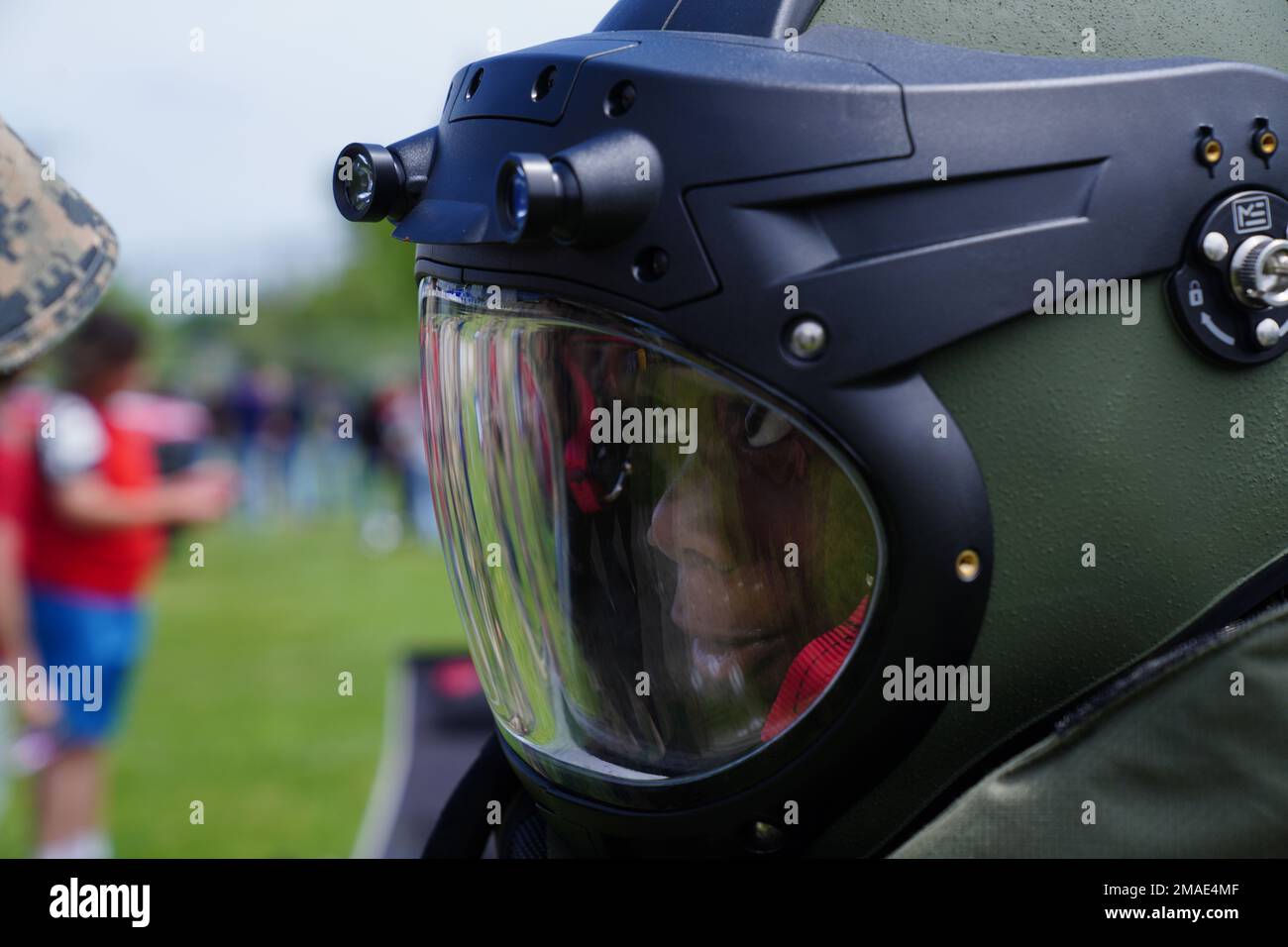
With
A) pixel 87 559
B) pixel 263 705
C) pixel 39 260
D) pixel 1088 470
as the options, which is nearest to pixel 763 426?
pixel 1088 470

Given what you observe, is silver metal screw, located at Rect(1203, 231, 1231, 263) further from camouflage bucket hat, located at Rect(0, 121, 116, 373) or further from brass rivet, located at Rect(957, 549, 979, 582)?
camouflage bucket hat, located at Rect(0, 121, 116, 373)

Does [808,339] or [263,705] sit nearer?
[808,339]

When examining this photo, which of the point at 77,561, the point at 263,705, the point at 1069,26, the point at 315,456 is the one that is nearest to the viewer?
the point at 1069,26

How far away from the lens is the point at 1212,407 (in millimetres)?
1304

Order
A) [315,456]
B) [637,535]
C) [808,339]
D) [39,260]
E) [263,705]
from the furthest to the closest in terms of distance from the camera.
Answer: [315,456] → [263,705] → [39,260] → [637,535] → [808,339]

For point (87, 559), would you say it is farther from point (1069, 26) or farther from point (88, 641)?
point (1069, 26)

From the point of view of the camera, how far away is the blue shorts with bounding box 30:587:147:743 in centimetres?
452

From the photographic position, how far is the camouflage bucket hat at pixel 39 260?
2.07 meters

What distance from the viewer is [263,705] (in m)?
7.61

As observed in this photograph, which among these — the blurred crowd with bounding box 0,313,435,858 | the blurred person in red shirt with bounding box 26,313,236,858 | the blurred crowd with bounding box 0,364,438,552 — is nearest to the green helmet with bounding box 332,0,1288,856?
the blurred crowd with bounding box 0,313,435,858

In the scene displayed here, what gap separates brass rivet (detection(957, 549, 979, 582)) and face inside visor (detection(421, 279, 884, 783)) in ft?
0.23

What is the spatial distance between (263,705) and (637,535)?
259 inches
